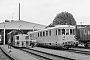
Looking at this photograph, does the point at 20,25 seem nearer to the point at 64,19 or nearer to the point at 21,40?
the point at 21,40

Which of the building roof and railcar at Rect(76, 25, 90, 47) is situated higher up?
the building roof

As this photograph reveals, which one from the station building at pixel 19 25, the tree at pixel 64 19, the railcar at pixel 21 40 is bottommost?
the railcar at pixel 21 40

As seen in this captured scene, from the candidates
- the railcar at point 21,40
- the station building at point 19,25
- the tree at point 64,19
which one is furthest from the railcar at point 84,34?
the tree at point 64,19

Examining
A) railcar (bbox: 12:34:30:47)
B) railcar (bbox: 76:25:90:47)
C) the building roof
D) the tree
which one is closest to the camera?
railcar (bbox: 76:25:90:47)

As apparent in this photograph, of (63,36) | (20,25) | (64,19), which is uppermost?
(64,19)

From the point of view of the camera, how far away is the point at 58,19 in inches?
2721

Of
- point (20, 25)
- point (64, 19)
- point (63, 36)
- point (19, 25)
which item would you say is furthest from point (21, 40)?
point (64, 19)

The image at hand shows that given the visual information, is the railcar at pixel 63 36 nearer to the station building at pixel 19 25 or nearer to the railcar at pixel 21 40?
the railcar at pixel 21 40

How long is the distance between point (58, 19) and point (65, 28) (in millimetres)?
46961

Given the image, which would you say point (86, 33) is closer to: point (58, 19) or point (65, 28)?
point (65, 28)

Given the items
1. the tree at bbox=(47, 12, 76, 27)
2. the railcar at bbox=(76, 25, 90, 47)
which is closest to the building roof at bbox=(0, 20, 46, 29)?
the tree at bbox=(47, 12, 76, 27)

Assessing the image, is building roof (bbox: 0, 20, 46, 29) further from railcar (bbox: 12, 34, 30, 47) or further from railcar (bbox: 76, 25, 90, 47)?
railcar (bbox: 76, 25, 90, 47)

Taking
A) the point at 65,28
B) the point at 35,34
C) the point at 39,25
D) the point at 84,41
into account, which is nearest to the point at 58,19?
the point at 39,25

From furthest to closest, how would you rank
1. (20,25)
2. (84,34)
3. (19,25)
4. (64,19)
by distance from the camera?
(64,19), (19,25), (20,25), (84,34)
